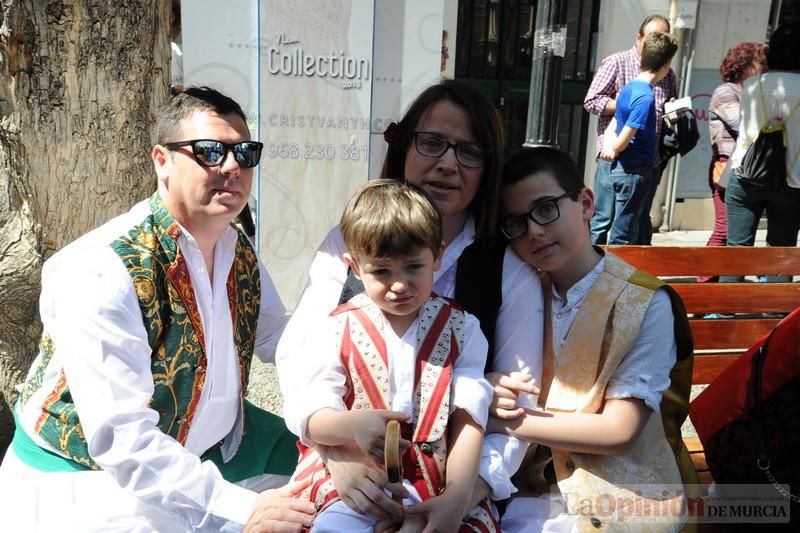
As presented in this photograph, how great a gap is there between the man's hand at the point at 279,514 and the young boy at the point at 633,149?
409cm

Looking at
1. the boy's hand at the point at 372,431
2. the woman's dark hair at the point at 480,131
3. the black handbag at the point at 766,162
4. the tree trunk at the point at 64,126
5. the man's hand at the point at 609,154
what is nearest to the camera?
the boy's hand at the point at 372,431

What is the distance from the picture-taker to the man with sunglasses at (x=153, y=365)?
1.68m

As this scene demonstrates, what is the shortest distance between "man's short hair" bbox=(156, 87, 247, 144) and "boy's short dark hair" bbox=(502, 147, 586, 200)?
82cm

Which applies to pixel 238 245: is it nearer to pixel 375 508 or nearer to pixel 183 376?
pixel 183 376

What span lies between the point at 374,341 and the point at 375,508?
0.41m

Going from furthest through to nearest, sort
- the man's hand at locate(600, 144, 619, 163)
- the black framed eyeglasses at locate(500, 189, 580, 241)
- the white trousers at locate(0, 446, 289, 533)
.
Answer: the man's hand at locate(600, 144, 619, 163) < the black framed eyeglasses at locate(500, 189, 580, 241) < the white trousers at locate(0, 446, 289, 533)

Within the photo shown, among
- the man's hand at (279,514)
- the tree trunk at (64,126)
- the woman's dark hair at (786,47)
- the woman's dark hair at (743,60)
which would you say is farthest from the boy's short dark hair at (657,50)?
the man's hand at (279,514)

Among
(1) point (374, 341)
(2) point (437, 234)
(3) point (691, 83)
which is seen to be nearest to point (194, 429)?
(1) point (374, 341)

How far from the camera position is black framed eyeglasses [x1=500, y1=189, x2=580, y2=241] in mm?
2023

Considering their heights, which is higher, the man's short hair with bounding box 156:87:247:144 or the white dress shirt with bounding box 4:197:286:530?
the man's short hair with bounding box 156:87:247:144

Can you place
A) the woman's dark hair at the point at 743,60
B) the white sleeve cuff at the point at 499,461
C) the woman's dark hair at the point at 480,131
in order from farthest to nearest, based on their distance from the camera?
the woman's dark hair at the point at 743,60, the woman's dark hair at the point at 480,131, the white sleeve cuff at the point at 499,461

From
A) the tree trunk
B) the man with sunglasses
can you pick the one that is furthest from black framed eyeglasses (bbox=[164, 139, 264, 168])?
the tree trunk

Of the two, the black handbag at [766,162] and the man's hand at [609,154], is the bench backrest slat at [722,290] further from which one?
the man's hand at [609,154]

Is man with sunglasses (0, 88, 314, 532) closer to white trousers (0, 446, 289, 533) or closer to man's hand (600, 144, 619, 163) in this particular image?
white trousers (0, 446, 289, 533)
